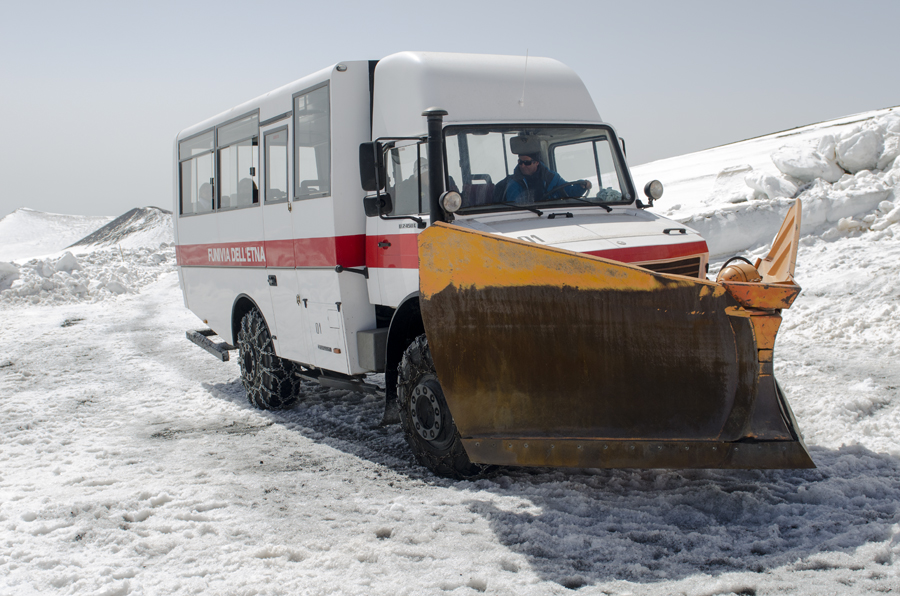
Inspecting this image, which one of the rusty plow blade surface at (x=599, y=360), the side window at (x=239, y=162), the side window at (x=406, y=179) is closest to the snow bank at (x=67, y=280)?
the side window at (x=239, y=162)

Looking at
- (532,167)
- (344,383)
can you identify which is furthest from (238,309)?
(532,167)

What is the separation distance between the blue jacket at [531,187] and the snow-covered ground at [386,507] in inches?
78.4

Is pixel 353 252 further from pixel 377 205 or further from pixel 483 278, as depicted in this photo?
pixel 483 278

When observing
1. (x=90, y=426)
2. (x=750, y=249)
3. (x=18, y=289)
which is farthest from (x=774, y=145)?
(x=90, y=426)

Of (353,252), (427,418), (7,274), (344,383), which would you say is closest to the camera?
(427,418)

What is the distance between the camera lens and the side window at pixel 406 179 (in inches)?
216

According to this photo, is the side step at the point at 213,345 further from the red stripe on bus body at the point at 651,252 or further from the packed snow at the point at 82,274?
the packed snow at the point at 82,274

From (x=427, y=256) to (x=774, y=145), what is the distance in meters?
31.8

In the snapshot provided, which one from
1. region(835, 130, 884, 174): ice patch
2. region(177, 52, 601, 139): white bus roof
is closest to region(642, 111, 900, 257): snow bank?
region(835, 130, 884, 174): ice patch

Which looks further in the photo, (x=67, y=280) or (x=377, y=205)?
(x=67, y=280)

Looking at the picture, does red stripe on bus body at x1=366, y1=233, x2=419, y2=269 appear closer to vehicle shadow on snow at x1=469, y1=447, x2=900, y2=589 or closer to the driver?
the driver

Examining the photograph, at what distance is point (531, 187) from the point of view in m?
5.51

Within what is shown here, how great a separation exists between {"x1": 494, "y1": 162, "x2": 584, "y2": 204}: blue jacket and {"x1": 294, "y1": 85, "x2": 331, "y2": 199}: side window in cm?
159

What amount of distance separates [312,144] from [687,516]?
427 cm
